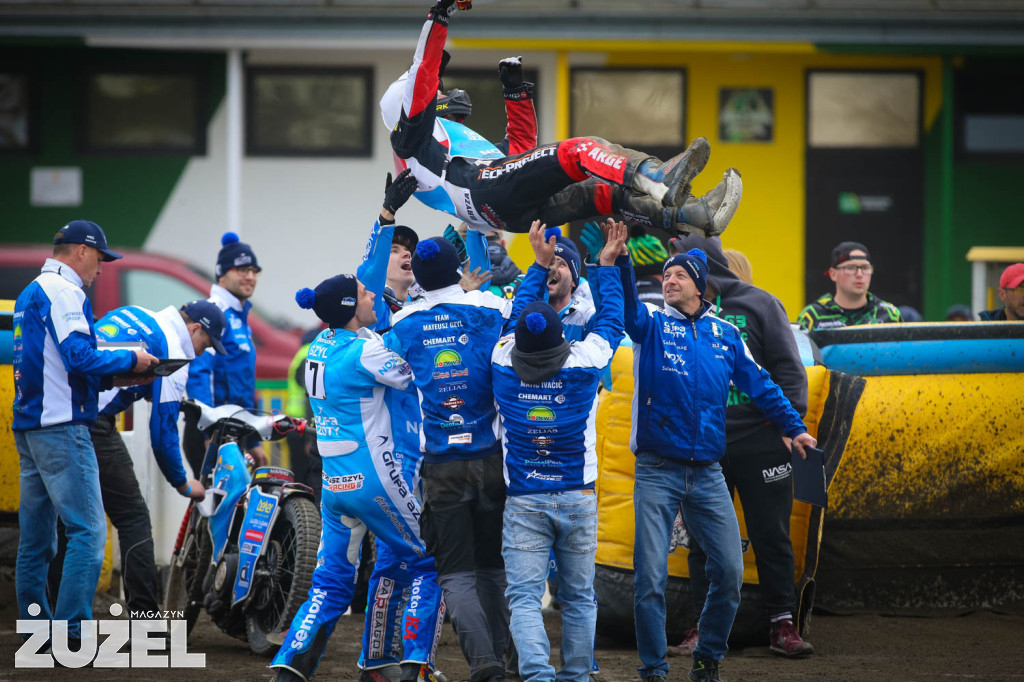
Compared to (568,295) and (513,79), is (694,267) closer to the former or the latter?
(568,295)

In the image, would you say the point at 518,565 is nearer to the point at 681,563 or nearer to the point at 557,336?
the point at 557,336

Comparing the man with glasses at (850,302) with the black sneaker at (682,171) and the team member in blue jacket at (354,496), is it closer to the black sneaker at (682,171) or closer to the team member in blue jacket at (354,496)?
the black sneaker at (682,171)

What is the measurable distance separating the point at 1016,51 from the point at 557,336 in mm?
9970

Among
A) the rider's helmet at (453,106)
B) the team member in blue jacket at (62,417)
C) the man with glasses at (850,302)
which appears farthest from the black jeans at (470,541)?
the man with glasses at (850,302)

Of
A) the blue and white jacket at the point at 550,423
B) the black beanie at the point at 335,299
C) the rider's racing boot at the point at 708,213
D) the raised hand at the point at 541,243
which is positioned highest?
the rider's racing boot at the point at 708,213

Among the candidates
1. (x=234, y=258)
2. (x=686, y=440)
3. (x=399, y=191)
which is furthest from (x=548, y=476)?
(x=234, y=258)

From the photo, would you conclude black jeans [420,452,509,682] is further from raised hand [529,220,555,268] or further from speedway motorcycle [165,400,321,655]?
speedway motorcycle [165,400,321,655]

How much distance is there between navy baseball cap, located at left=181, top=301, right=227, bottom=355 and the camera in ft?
23.1

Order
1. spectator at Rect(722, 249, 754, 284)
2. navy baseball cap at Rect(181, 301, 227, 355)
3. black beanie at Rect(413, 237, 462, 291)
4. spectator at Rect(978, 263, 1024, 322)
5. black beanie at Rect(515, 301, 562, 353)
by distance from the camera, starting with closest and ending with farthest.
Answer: black beanie at Rect(515, 301, 562, 353), black beanie at Rect(413, 237, 462, 291), navy baseball cap at Rect(181, 301, 227, 355), spectator at Rect(722, 249, 754, 284), spectator at Rect(978, 263, 1024, 322)

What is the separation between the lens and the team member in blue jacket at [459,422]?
5.55 meters

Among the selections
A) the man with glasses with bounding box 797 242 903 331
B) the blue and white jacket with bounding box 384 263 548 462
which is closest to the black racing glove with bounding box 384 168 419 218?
the blue and white jacket with bounding box 384 263 548 462

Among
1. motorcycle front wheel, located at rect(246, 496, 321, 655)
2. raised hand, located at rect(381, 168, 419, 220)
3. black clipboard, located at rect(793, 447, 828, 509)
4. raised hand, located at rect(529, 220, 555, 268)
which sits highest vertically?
raised hand, located at rect(381, 168, 419, 220)

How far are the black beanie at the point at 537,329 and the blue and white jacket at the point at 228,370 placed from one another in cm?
281

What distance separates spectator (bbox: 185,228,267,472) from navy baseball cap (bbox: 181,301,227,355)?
505 millimetres
